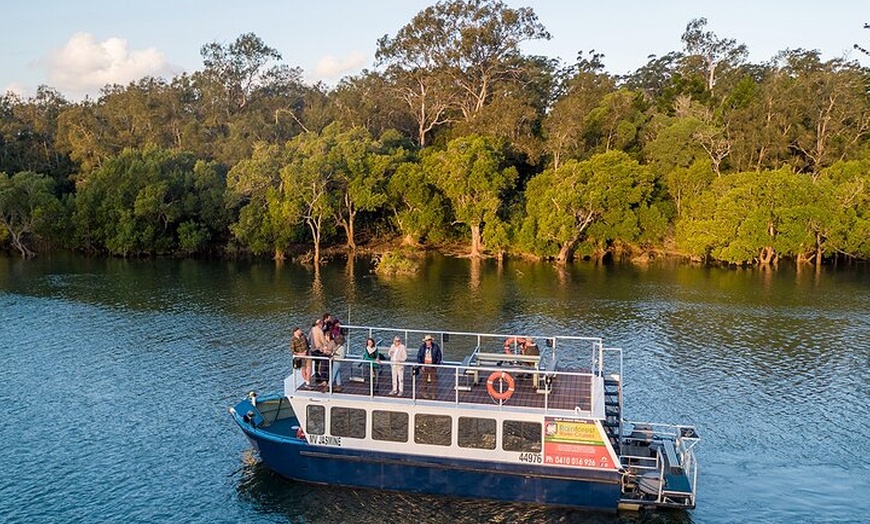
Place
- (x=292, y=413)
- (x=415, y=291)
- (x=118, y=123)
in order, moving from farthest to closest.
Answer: (x=118, y=123) → (x=415, y=291) → (x=292, y=413)

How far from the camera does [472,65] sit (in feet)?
326

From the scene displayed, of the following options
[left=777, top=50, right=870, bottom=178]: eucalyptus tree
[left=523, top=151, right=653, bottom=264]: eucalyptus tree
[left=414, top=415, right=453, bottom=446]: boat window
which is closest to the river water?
[left=414, top=415, right=453, bottom=446]: boat window

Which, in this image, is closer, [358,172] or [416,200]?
[358,172]

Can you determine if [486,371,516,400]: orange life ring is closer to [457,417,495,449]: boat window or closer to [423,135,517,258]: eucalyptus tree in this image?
[457,417,495,449]: boat window

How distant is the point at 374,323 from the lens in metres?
49.8

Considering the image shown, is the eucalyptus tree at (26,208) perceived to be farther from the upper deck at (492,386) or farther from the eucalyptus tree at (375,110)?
the upper deck at (492,386)

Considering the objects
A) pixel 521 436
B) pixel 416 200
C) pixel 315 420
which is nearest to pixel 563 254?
pixel 416 200

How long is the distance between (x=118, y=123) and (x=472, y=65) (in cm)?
5463

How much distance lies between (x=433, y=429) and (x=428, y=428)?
171mm

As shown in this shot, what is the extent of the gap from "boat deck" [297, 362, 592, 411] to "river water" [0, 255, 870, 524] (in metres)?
3.38

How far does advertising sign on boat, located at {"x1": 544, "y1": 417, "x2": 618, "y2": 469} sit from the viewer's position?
893 inches

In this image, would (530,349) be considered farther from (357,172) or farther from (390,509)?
(357,172)

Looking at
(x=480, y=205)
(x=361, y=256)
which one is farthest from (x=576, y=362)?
(x=361, y=256)

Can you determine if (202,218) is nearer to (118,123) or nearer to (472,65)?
(118,123)
